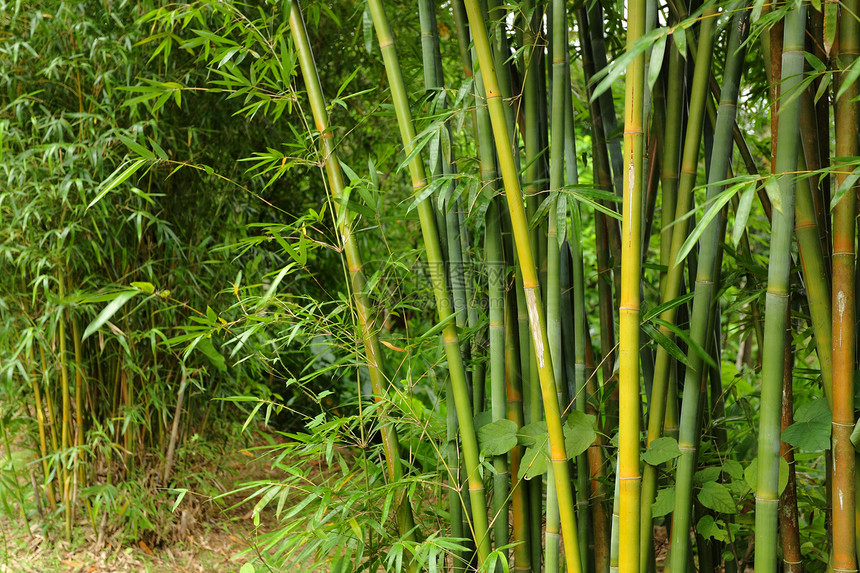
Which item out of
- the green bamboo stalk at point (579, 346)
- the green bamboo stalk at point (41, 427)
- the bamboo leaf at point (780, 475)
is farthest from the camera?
the green bamboo stalk at point (41, 427)

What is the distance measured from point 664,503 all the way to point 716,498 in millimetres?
105

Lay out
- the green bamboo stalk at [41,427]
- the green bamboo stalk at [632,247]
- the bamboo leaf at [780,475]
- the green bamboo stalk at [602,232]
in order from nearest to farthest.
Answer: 1. the green bamboo stalk at [632,247]
2. the bamboo leaf at [780,475]
3. the green bamboo stalk at [602,232]
4. the green bamboo stalk at [41,427]

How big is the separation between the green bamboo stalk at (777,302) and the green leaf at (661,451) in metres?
0.14

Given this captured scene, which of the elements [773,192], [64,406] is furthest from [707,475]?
[64,406]

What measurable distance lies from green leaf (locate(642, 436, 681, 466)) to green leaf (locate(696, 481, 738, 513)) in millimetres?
148

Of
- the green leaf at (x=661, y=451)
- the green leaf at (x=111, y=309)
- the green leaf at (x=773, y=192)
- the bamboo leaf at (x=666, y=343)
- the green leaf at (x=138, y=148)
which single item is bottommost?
the green leaf at (x=661, y=451)

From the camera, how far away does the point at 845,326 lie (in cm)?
93

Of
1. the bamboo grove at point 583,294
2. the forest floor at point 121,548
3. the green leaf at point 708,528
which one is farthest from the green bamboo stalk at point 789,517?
the forest floor at point 121,548

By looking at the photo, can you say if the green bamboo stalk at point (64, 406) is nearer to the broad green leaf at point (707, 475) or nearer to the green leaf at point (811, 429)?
the broad green leaf at point (707, 475)

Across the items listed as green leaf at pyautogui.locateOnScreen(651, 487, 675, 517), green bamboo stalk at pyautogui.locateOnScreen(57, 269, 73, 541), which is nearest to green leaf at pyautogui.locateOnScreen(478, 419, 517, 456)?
green leaf at pyautogui.locateOnScreen(651, 487, 675, 517)

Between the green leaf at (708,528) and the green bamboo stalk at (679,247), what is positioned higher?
the green bamboo stalk at (679,247)

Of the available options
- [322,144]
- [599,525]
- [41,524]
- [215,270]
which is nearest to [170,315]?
[215,270]

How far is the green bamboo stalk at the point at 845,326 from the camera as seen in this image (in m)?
0.93

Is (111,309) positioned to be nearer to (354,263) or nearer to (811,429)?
(354,263)
